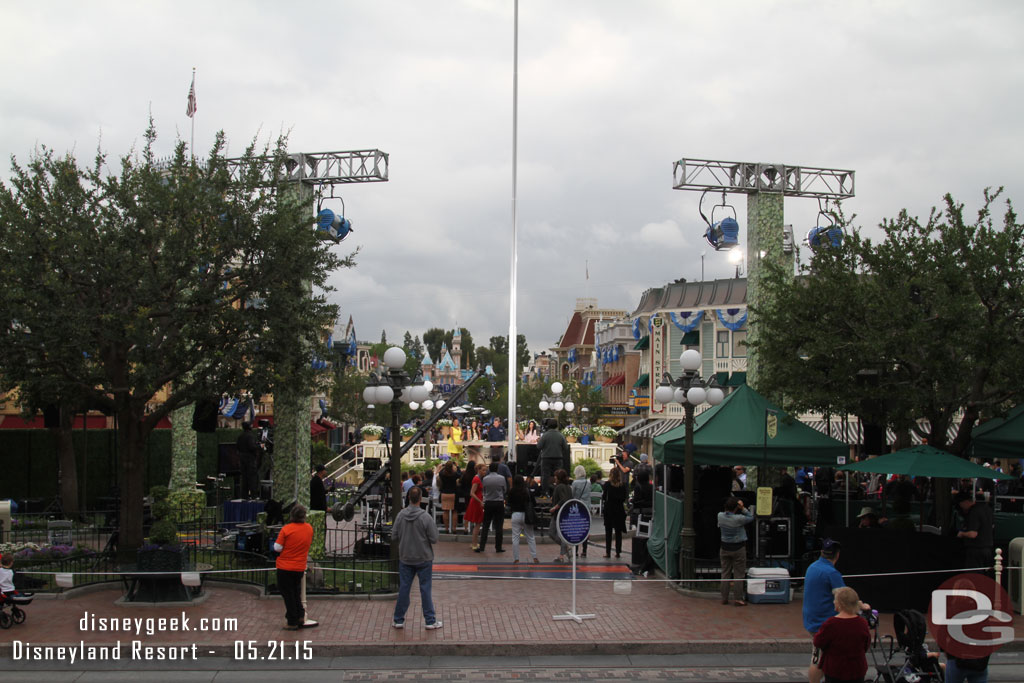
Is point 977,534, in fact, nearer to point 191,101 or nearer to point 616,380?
point 191,101

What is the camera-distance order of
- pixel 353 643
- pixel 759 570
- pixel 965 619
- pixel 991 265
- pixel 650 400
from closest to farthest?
pixel 965 619
pixel 353 643
pixel 759 570
pixel 991 265
pixel 650 400

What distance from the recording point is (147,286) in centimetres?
1354

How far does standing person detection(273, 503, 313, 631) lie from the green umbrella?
7.63 meters

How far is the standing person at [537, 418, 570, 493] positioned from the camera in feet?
69.3

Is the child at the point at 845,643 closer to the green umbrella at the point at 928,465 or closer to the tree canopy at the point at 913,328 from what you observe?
the green umbrella at the point at 928,465

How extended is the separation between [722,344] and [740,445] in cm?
3680

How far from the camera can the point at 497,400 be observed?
76375 mm

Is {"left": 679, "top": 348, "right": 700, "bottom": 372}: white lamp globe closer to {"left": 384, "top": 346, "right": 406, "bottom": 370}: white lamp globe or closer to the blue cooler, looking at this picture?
the blue cooler

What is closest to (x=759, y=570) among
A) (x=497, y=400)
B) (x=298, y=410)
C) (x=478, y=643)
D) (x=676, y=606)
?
(x=676, y=606)

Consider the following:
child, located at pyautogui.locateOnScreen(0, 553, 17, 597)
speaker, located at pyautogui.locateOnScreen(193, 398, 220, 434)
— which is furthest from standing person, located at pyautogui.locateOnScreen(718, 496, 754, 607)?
speaker, located at pyautogui.locateOnScreen(193, 398, 220, 434)

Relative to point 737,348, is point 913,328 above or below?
below

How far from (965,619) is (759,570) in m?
4.96

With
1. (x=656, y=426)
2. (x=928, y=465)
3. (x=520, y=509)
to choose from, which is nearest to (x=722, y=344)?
(x=656, y=426)

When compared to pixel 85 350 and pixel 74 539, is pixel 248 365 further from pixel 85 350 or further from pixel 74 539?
pixel 74 539
